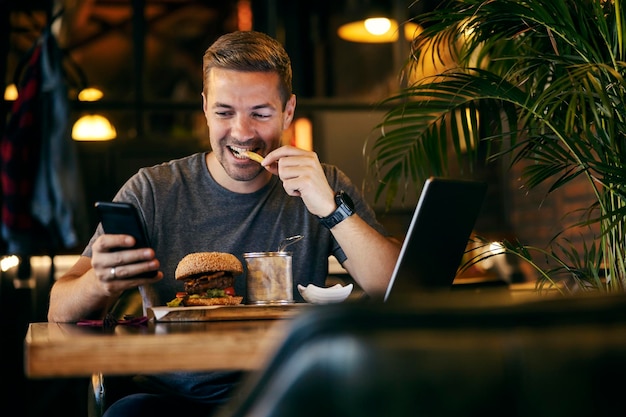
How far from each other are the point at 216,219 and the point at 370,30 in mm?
3921

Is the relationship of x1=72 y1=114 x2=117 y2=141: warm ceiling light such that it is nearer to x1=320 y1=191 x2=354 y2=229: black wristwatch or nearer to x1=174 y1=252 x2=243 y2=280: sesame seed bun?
x1=320 y1=191 x2=354 y2=229: black wristwatch

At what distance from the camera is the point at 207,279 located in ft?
5.91

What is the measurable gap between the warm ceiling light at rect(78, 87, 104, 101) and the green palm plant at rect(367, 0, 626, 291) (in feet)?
10.9

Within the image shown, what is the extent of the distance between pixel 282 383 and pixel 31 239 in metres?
3.71

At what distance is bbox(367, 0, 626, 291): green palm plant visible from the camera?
209cm

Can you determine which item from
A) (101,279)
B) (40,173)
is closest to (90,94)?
(40,173)

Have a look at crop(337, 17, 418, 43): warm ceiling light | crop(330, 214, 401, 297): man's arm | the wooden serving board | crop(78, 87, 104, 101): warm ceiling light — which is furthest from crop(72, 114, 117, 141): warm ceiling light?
the wooden serving board

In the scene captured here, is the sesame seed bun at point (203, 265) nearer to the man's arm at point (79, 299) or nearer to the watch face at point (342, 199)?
the man's arm at point (79, 299)

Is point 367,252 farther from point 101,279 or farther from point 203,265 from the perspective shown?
point 101,279

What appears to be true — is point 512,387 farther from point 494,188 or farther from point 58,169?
point 494,188

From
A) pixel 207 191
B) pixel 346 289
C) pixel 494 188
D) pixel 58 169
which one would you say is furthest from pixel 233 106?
pixel 494 188

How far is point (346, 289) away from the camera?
181 centimetres

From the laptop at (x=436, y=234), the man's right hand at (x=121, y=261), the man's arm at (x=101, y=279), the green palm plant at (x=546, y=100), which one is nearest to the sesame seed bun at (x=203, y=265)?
the man's arm at (x=101, y=279)

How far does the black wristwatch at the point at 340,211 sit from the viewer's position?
6.55 feet
